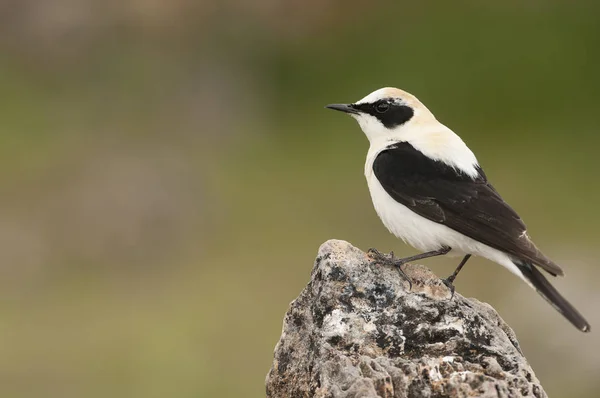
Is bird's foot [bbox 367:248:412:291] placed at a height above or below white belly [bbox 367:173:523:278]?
below

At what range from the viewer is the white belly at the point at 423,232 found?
7699mm

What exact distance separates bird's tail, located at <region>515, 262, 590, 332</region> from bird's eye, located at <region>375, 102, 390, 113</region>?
5.39 feet

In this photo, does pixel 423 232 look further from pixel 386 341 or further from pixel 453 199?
pixel 386 341

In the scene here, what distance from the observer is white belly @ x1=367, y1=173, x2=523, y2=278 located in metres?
7.70

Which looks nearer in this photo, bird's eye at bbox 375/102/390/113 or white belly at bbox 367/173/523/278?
white belly at bbox 367/173/523/278

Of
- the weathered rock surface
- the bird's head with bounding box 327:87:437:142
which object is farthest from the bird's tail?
the bird's head with bounding box 327:87:437:142

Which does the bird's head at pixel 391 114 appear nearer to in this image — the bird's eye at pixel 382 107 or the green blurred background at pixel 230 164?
the bird's eye at pixel 382 107

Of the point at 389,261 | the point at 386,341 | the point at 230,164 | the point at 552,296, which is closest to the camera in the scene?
the point at 386,341

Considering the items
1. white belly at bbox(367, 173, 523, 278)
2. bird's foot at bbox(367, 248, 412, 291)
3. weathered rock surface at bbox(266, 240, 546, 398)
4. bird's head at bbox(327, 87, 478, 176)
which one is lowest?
weathered rock surface at bbox(266, 240, 546, 398)

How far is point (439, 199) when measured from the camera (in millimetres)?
7801

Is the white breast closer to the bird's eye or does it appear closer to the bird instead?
the bird

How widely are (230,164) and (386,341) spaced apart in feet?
71.1

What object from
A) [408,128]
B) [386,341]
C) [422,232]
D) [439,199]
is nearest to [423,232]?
[422,232]

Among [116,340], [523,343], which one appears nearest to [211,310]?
[116,340]
